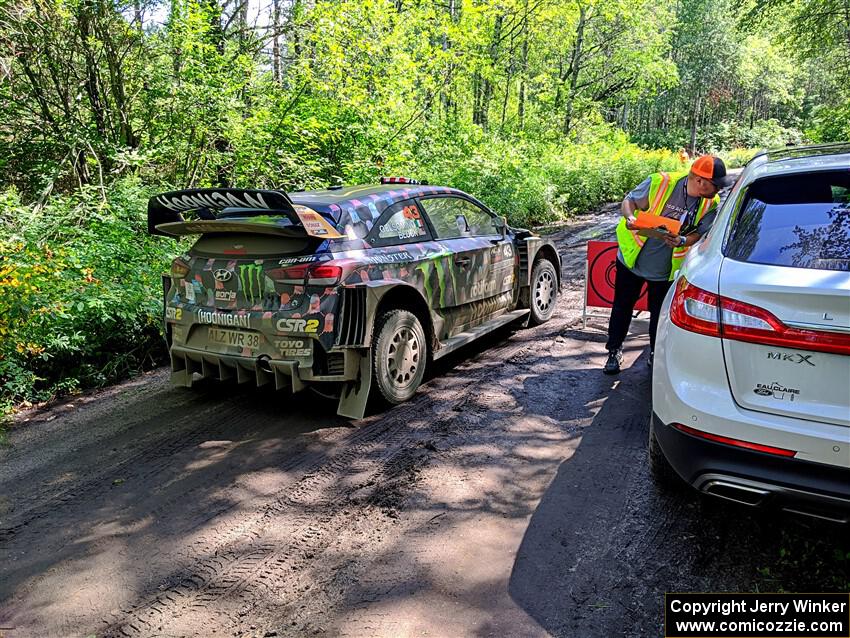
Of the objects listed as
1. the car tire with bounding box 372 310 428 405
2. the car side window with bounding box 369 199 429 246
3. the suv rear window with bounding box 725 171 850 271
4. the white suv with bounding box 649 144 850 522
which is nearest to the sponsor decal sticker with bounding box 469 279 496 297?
the car side window with bounding box 369 199 429 246

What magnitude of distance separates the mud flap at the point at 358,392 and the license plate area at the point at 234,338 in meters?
0.76

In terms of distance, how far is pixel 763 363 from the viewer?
2510 millimetres

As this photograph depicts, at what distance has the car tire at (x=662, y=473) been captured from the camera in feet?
10.8

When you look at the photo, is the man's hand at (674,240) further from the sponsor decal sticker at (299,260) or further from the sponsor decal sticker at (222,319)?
the sponsor decal sticker at (222,319)

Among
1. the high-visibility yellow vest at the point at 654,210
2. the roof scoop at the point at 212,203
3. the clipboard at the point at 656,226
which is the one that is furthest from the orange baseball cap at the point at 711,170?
the roof scoop at the point at 212,203

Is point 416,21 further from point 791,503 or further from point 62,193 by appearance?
point 791,503

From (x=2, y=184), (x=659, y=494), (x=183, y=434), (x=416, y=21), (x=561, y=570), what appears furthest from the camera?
(x=416, y=21)

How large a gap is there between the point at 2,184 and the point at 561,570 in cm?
896

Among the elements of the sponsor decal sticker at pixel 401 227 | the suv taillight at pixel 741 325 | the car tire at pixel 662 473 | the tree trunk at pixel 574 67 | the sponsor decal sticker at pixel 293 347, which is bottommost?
the car tire at pixel 662 473

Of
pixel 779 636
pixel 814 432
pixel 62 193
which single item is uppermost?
pixel 62 193

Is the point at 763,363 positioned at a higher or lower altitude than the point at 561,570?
higher

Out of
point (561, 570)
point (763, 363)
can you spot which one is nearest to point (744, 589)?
point (561, 570)

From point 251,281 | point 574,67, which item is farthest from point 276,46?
point 574,67

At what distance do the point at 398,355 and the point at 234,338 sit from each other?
50.2 inches
